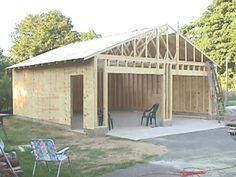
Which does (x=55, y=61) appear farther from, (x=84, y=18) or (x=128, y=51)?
(x=84, y=18)

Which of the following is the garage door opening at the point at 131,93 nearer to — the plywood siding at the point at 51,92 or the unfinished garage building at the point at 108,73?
the unfinished garage building at the point at 108,73

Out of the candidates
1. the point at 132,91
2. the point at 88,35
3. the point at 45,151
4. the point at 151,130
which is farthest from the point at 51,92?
the point at 88,35

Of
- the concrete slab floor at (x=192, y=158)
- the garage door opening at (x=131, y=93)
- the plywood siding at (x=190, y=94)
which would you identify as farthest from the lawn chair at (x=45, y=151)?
the garage door opening at (x=131, y=93)

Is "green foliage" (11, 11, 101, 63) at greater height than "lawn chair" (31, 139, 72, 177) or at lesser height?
greater

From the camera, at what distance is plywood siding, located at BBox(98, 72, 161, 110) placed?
2073 centimetres

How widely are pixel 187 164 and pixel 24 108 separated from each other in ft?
38.8

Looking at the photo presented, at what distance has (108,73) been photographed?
579 inches

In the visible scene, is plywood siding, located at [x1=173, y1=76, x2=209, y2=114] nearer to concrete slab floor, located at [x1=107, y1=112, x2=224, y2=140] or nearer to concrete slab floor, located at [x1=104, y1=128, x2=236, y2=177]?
concrete slab floor, located at [x1=107, y1=112, x2=224, y2=140]

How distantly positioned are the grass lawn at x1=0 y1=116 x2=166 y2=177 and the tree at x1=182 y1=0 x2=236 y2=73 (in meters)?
25.0

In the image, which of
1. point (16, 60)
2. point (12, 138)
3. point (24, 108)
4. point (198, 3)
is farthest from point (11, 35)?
point (12, 138)

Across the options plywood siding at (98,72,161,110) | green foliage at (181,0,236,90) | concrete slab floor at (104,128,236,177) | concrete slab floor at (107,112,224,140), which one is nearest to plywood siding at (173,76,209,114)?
plywood siding at (98,72,161,110)

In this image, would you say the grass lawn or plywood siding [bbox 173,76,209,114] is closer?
the grass lawn

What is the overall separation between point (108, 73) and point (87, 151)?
20.1 feet

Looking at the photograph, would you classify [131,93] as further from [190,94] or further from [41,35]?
[41,35]
